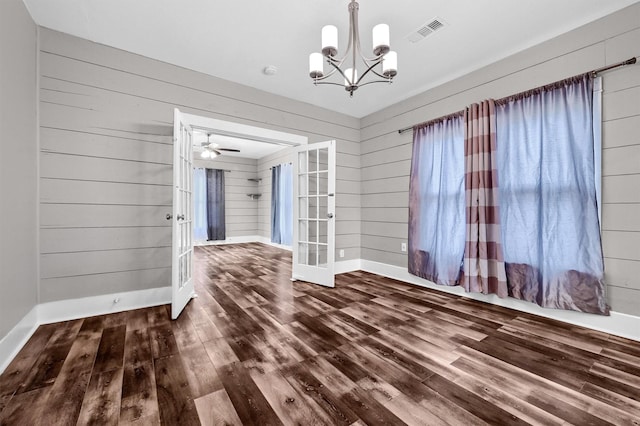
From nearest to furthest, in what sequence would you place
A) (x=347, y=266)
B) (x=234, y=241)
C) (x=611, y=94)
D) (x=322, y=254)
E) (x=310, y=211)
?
(x=611, y=94), (x=322, y=254), (x=310, y=211), (x=347, y=266), (x=234, y=241)

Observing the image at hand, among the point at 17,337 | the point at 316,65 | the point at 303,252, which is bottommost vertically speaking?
the point at 17,337

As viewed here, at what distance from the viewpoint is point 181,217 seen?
2562 mm

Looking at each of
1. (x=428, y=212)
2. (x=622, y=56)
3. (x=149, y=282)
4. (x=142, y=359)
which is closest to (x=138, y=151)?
(x=149, y=282)

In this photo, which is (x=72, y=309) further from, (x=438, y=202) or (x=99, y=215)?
(x=438, y=202)

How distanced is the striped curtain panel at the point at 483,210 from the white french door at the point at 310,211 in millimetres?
1695

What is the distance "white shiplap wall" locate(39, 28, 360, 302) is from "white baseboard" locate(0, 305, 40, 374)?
8.8 inches

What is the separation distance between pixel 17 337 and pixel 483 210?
4019 mm

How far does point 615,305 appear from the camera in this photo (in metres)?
2.11

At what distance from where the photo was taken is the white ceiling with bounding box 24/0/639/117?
2.07 metres

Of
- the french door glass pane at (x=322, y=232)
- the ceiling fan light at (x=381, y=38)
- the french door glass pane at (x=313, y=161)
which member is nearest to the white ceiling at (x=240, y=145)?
the french door glass pane at (x=313, y=161)

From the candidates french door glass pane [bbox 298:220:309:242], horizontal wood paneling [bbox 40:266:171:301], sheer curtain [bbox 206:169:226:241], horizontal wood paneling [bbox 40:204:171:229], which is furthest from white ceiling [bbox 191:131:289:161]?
horizontal wood paneling [bbox 40:266:171:301]

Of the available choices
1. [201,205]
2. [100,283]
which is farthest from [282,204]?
[100,283]

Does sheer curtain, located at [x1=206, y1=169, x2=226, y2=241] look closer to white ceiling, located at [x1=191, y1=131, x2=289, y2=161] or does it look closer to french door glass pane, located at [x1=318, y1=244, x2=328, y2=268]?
white ceiling, located at [x1=191, y1=131, x2=289, y2=161]

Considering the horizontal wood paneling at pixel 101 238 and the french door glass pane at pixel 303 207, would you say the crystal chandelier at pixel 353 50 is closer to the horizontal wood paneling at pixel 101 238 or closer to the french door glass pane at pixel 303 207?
the french door glass pane at pixel 303 207
